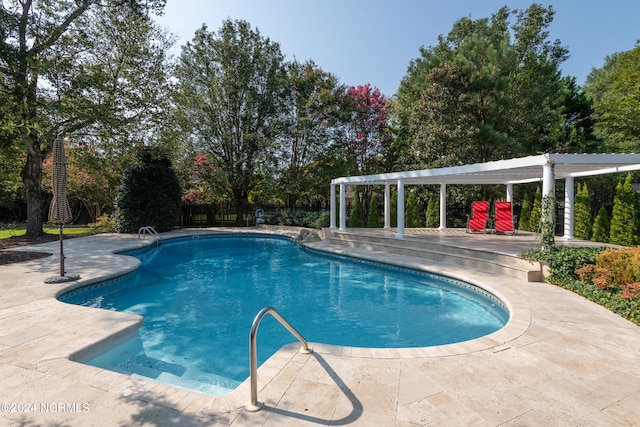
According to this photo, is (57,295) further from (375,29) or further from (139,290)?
(375,29)

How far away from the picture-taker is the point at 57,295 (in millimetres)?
6012

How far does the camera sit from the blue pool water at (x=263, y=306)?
4570 millimetres

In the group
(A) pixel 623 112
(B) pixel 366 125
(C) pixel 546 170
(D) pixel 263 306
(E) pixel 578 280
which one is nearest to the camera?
(E) pixel 578 280

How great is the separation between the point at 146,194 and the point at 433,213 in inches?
565

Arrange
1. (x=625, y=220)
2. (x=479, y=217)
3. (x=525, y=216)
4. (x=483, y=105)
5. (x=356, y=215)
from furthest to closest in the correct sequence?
1. (x=356, y=215)
2. (x=483, y=105)
3. (x=525, y=216)
4. (x=479, y=217)
5. (x=625, y=220)

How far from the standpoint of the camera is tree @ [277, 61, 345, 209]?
754 inches

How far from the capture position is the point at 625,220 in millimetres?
10797

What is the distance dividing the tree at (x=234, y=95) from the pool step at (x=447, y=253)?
336 inches

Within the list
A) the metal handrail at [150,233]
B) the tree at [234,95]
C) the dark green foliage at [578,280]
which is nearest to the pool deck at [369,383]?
the dark green foliage at [578,280]

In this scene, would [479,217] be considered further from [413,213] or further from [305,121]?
[305,121]

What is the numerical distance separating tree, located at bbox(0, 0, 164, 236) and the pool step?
10.3 meters

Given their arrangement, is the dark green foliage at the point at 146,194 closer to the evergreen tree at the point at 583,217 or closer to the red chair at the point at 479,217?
the red chair at the point at 479,217

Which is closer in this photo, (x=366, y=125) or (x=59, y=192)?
(x=59, y=192)

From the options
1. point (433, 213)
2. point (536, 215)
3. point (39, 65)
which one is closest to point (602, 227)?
point (536, 215)
